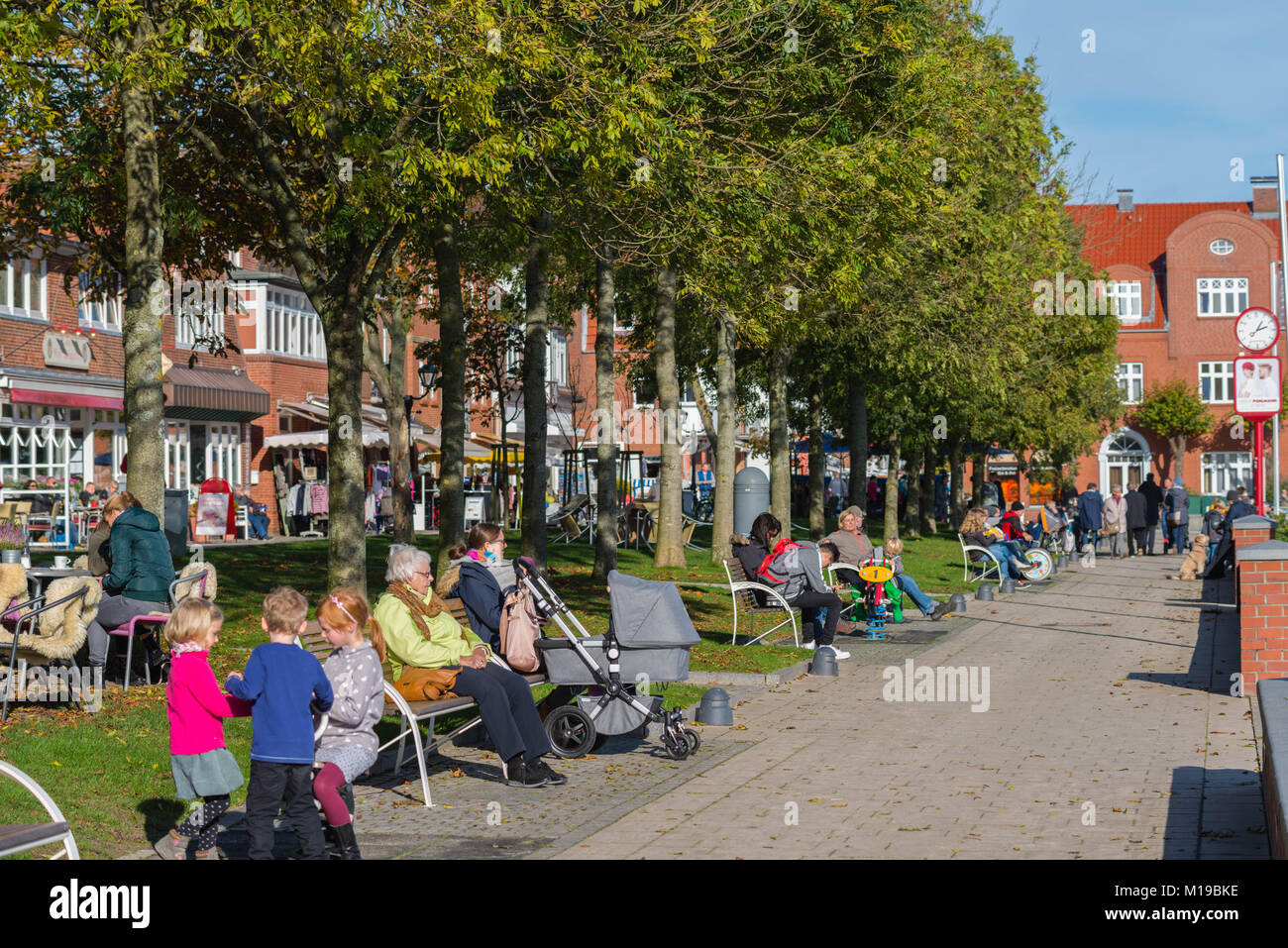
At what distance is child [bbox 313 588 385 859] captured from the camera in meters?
7.16

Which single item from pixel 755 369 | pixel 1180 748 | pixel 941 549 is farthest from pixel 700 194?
pixel 941 549

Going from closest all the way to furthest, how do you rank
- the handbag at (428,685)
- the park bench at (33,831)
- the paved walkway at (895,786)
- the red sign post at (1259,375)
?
the park bench at (33,831), the paved walkway at (895,786), the handbag at (428,685), the red sign post at (1259,375)

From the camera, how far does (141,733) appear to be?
944 cm

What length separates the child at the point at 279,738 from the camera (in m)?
6.54

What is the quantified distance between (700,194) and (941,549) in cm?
2282

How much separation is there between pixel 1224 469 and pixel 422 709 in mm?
72894

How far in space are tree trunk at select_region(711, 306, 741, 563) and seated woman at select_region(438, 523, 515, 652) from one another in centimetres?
1508

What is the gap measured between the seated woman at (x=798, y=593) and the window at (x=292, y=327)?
2820 centimetres

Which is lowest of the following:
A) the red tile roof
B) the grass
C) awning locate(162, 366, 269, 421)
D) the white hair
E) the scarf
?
the grass

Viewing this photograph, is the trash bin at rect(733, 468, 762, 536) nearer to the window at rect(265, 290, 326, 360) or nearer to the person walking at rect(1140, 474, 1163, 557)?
the person walking at rect(1140, 474, 1163, 557)

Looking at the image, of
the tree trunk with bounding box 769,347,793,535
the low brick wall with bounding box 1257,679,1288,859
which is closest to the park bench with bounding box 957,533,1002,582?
the tree trunk with bounding box 769,347,793,535

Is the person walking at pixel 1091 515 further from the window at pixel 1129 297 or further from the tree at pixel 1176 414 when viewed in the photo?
the window at pixel 1129 297

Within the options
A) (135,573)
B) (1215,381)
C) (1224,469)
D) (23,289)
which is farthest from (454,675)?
(1215,381)

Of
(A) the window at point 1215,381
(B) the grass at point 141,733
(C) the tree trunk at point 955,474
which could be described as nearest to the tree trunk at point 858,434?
(C) the tree trunk at point 955,474
